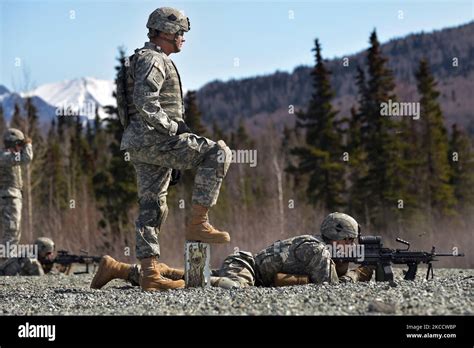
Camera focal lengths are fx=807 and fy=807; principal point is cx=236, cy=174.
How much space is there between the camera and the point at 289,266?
32.0ft

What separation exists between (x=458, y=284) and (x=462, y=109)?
187 meters

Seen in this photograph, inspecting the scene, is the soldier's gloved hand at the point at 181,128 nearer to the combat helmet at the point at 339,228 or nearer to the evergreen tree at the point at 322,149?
the combat helmet at the point at 339,228

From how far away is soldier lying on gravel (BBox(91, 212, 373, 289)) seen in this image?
945 cm

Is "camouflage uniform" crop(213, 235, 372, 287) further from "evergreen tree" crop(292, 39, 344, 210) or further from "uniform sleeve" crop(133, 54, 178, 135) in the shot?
"evergreen tree" crop(292, 39, 344, 210)

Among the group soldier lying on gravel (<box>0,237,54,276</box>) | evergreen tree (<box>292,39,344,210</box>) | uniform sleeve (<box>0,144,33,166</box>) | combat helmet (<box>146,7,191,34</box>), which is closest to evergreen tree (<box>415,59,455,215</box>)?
evergreen tree (<box>292,39,344,210</box>)

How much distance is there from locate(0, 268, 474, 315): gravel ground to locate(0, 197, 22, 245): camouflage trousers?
24.4 ft

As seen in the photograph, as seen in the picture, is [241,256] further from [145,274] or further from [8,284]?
[8,284]

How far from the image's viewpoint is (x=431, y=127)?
1711 inches

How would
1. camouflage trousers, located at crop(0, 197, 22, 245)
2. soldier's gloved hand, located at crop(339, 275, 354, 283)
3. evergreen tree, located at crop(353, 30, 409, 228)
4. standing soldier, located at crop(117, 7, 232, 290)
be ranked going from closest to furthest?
standing soldier, located at crop(117, 7, 232, 290) < soldier's gloved hand, located at crop(339, 275, 354, 283) < camouflage trousers, located at crop(0, 197, 22, 245) < evergreen tree, located at crop(353, 30, 409, 228)

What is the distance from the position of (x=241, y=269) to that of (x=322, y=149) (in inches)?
1169

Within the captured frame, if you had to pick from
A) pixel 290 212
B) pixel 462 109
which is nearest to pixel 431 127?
pixel 290 212

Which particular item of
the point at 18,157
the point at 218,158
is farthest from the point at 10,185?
the point at 218,158

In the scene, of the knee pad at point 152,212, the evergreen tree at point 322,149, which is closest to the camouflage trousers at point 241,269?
the knee pad at point 152,212

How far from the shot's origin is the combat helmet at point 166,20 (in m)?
8.83
